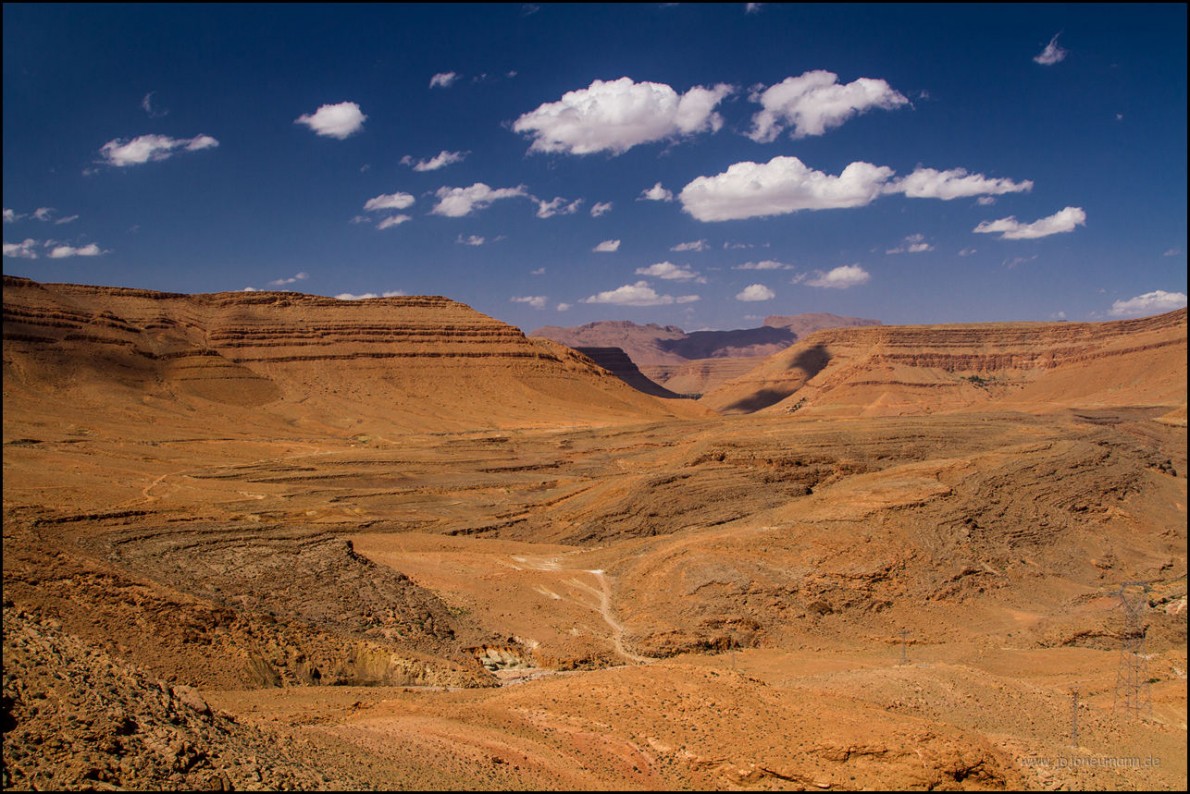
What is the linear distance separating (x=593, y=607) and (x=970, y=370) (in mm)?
104009

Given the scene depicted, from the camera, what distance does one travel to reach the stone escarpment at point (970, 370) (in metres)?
78.6

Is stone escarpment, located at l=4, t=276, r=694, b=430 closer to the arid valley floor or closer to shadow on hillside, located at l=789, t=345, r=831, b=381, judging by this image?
the arid valley floor

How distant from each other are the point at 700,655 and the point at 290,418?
2125 inches

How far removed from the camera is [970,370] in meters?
111

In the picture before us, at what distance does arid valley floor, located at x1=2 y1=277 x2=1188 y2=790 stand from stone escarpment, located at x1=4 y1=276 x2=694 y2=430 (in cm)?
985

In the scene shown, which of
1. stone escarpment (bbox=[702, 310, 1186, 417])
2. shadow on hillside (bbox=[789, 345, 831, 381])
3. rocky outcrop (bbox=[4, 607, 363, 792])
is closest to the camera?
rocky outcrop (bbox=[4, 607, 363, 792])

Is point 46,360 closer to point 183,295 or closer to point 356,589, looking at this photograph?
point 183,295

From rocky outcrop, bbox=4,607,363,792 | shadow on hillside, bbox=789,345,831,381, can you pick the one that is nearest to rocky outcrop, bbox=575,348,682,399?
shadow on hillside, bbox=789,345,831,381

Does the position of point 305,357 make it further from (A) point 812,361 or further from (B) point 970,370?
(B) point 970,370

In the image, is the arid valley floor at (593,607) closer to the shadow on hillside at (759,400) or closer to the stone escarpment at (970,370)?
the stone escarpment at (970,370)

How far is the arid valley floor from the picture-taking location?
31.3ft

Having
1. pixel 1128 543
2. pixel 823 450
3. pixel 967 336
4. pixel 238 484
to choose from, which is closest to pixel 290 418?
pixel 238 484

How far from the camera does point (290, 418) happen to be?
65.1m

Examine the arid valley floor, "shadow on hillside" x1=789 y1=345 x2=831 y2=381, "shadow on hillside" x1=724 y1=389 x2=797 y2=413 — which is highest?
"shadow on hillside" x1=789 y1=345 x2=831 y2=381
